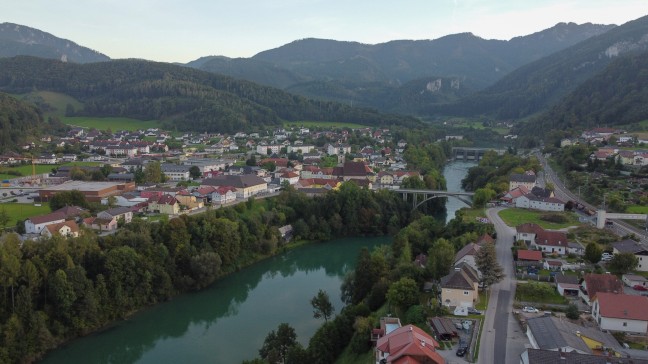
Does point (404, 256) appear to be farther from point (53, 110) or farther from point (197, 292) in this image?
point (53, 110)

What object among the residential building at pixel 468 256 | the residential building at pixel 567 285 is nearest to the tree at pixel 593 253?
the residential building at pixel 567 285

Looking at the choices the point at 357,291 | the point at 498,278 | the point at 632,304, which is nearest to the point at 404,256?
the point at 357,291

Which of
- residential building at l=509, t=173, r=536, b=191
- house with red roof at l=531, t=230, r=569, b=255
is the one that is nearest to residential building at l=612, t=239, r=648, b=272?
house with red roof at l=531, t=230, r=569, b=255

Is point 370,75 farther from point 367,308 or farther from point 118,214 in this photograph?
point 367,308

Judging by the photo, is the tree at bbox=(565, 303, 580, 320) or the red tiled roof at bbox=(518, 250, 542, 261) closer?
the tree at bbox=(565, 303, 580, 320)

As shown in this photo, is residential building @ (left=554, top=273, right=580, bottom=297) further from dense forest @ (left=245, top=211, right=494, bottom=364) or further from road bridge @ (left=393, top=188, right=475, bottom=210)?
road bridge @ (left=393, top=188, right=475, bottom=210)

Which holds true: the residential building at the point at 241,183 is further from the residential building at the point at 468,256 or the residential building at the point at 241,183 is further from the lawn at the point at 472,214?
the residential building at the point at 468,256
